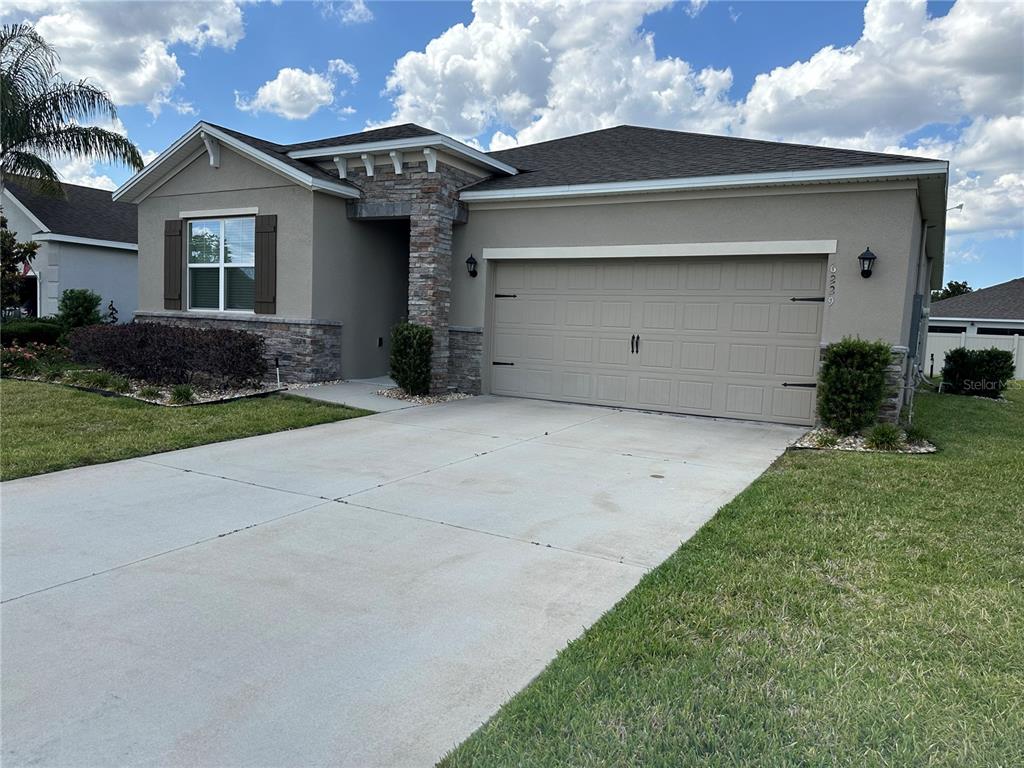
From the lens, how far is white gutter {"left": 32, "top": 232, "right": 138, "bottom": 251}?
18.5 meters

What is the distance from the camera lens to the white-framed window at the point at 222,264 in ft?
40.1

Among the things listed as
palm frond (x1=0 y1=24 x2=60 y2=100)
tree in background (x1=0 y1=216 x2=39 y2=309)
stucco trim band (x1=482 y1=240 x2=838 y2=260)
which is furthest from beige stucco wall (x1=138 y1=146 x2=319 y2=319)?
palm frond (x1=0 y1=24 x2=60 y2=100)

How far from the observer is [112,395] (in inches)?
386

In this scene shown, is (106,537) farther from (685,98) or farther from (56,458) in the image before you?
(685,98)

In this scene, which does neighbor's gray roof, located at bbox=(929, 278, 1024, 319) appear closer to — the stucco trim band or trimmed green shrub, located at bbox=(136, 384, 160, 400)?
the stucco trim band

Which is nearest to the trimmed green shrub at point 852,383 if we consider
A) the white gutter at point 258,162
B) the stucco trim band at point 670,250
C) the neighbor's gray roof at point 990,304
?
the stucco trim band at point 670,250

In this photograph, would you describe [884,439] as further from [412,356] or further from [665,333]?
[412,356]

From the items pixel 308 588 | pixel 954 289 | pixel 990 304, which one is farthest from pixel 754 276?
pixel 954 289

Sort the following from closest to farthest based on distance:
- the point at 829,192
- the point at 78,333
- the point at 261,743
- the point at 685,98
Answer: the point at 261,743
the point at 829,192
the point at 78,333
the point at 685,98

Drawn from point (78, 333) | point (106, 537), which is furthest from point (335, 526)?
point (78, 333)

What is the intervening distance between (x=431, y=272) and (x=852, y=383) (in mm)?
6110

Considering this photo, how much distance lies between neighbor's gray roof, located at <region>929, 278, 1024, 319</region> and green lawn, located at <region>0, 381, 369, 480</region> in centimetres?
2335

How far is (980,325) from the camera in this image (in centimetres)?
2492

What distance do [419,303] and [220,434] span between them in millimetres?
4091
